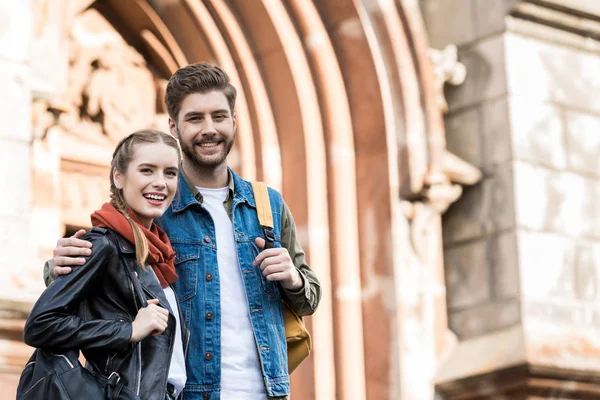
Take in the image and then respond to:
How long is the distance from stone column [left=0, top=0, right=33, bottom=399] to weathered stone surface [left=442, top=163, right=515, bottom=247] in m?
2.82

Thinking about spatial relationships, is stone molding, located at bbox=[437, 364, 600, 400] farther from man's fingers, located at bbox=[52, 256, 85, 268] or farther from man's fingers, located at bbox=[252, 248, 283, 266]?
man's fingers, located at bbox=[52, 256, 85, 268]

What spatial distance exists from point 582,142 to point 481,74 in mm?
754

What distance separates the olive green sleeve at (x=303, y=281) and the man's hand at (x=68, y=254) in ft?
1.82

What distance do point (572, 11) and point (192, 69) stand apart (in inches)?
191

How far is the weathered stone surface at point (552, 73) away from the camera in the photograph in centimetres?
743

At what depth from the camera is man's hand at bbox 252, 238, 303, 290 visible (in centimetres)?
312

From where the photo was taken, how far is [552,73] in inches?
299

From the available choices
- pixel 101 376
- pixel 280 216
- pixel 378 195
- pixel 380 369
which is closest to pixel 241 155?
pixel 378 195

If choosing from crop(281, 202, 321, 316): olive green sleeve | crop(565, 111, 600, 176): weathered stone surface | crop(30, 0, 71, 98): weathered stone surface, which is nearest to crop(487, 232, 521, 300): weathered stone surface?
crop(565, 111, 600, 176): weathered stone surface

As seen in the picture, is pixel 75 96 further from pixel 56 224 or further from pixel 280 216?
pixel 280 216

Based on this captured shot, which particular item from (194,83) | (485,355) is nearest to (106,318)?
(194,83)

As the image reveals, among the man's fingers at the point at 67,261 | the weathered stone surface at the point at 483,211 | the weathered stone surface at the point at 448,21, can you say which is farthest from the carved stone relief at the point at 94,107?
the man's fingers at the point at 67,261

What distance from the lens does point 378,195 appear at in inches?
290

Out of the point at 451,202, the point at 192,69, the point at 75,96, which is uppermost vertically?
the point at 75,96
